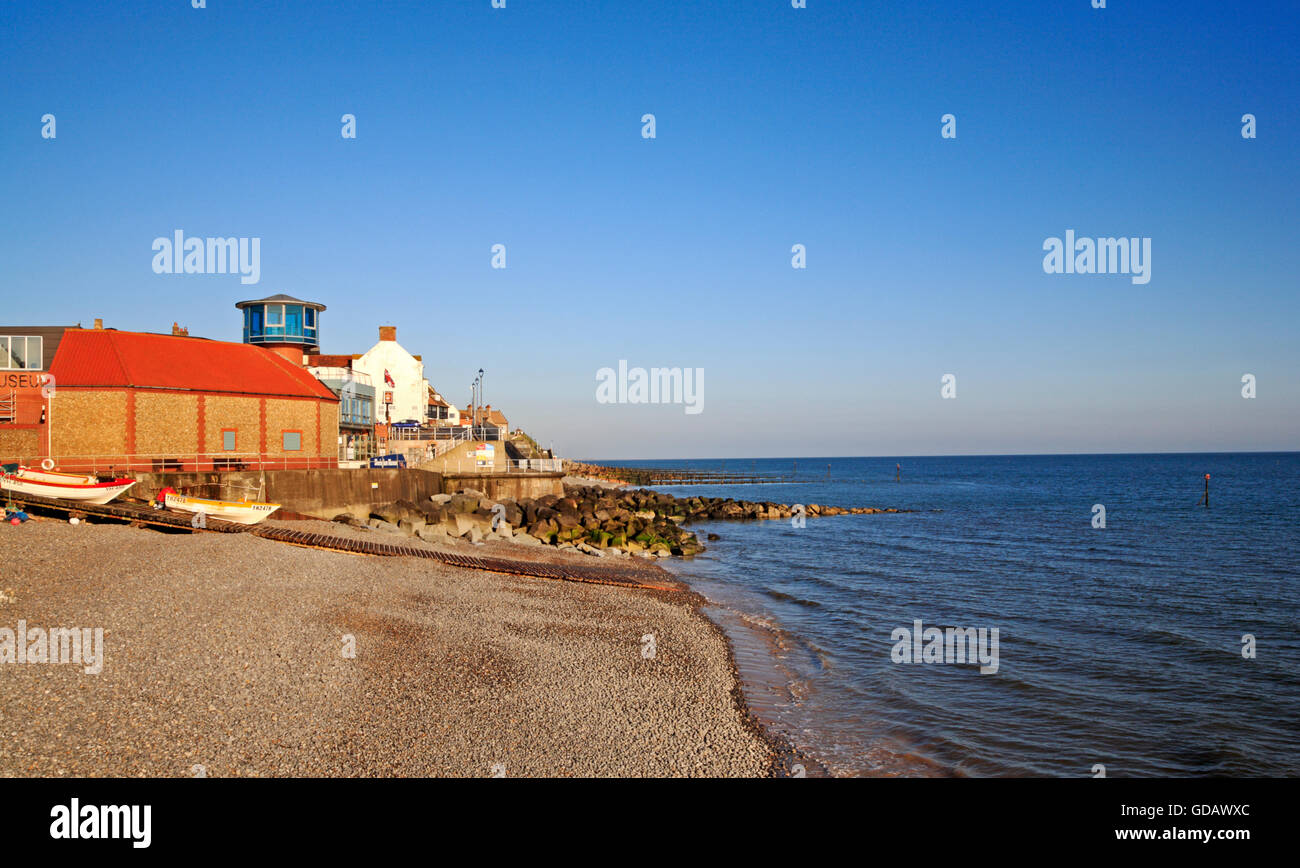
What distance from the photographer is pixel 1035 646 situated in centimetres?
1905

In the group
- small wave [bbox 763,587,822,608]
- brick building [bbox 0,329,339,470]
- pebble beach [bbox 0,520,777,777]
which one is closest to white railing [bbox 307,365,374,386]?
brick building [bbox 0,329,339,470]

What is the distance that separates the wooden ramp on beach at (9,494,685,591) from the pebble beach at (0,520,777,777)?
8.88ft

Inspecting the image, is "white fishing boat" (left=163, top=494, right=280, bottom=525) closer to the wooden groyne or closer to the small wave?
the small wave

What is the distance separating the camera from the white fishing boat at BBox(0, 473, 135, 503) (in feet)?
79.3

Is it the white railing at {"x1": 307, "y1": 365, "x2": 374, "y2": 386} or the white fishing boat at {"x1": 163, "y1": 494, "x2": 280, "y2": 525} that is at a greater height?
the white railing at {"x1": 307, "y1": 365, "x2": 374, "y2": 386}

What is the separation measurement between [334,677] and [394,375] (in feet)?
171

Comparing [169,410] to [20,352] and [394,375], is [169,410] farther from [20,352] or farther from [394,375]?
[394,375]

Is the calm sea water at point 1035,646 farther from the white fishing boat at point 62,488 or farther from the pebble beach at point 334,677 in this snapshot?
the white fishing boat at point 62,488

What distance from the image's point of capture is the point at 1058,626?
2133cm

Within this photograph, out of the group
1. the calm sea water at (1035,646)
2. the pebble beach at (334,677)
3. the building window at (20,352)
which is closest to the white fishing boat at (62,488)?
the pebble beach at (334,677)

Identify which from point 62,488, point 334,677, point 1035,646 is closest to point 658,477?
point 62,488

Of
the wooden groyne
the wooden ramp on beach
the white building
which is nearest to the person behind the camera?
the wooden ramp on beach

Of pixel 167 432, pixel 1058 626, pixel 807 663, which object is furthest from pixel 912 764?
pixel 167 432
